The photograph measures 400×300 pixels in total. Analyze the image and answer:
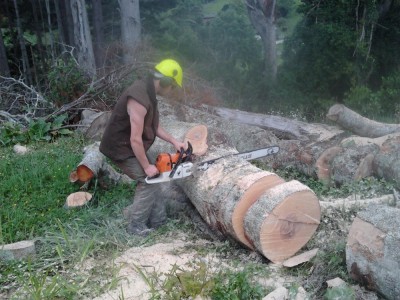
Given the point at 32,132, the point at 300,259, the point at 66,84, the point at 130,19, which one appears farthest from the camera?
the point at 130,19

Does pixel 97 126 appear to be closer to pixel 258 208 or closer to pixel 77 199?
pixel 77 199

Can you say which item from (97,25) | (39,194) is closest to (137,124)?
(39,194)

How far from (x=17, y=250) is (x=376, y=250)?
9.43 feet

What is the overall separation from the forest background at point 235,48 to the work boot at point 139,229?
4.90 m

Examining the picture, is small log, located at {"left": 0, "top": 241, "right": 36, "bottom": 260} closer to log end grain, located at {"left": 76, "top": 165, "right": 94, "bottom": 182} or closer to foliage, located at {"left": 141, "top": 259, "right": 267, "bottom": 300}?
foliage, located at {"left": 141, "top": 259, "right": 267, "bottom": 300}

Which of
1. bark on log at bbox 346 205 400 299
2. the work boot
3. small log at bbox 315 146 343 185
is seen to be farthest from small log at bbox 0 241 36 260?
small log at bbox 315 146 343 185

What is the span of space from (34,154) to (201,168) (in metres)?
3.55

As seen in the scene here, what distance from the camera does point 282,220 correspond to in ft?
12.7

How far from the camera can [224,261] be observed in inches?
158

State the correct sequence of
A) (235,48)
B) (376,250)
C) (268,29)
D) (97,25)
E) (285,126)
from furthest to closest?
(235,48) < (268,29) < (97,25) < (285,126) < (376,250)

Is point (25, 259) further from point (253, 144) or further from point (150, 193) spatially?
point (253, 144)

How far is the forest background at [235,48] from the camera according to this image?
11086 millimetres

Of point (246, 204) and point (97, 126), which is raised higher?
point (246, 204)

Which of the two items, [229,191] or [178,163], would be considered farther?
[178,163]
